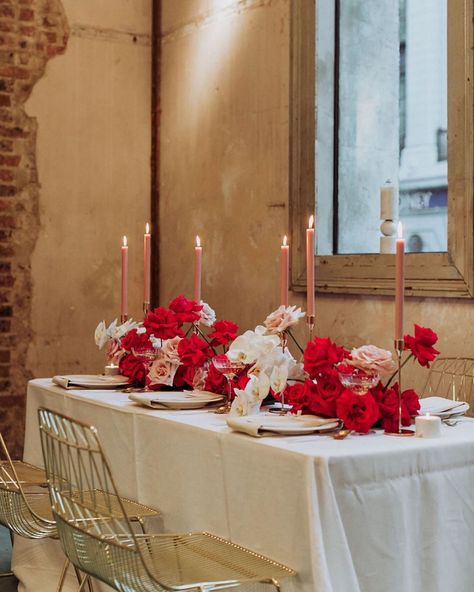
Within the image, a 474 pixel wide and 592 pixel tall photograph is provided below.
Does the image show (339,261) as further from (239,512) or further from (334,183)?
(239,512)

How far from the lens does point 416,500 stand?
8.20ft

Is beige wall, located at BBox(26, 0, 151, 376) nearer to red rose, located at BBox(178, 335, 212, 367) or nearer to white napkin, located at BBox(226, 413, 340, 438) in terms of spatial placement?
red rose, located at BBox(178, 335, 212, 367)

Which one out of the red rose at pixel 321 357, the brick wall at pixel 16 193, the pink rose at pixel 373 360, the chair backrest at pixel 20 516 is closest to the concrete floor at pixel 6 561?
the chair backrest at pixel 20 516

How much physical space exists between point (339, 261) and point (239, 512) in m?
2.35

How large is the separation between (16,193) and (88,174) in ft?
1.64

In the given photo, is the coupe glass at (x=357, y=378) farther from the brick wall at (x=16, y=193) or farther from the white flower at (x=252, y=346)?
the brick wall at (x=16, y=193)

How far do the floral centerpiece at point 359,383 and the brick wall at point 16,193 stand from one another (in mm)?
3406

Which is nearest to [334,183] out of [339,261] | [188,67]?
[339,261]

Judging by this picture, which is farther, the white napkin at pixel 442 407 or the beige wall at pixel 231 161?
the beige wall at pixel 231 161

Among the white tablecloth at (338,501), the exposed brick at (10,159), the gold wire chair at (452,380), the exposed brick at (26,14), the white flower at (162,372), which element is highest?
the exposed brick at (26,14)

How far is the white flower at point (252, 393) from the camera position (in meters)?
2.90

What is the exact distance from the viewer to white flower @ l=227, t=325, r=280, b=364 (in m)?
3.00

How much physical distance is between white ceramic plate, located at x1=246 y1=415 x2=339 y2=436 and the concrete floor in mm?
1714

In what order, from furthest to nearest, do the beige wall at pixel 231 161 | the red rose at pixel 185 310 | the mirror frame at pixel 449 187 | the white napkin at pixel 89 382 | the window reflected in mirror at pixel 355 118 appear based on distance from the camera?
the beige wall at pixel 231 161
the window reflected in mirror at pixel 355 118
the mirror frame at pixel 449 187
the white napkin at pixel 89 382
the red rose at pixel 185 310
